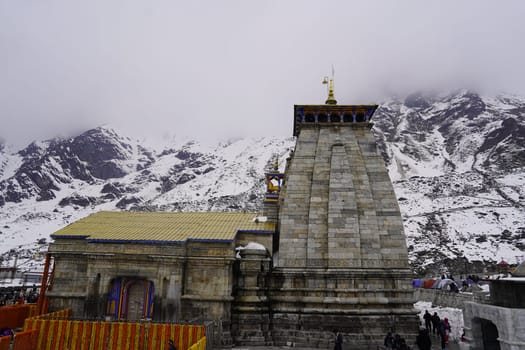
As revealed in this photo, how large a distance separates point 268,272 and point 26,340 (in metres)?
10.3

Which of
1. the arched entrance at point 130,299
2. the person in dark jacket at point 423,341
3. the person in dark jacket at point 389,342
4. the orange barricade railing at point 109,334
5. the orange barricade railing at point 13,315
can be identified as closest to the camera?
the orange barricade railing at point 109,334

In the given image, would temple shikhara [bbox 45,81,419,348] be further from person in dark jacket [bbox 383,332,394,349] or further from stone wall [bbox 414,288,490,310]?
stone wall [bbox 414,288,490,310]

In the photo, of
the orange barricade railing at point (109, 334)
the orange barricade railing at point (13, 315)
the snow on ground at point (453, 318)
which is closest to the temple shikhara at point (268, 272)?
the orange barricade railing at point (13, 315)

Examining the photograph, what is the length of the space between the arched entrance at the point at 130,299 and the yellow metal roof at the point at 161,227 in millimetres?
Result: 2186

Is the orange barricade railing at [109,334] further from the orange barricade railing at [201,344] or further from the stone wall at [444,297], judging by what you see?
the stone wall at [444,297]

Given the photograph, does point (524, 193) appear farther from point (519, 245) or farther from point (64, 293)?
point (64, 293)

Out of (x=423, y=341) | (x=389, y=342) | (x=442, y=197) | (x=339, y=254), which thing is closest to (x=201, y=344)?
(x=389, y=342)

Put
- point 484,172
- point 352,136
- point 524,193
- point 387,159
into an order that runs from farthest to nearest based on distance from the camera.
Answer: point 387,159 → point 484,172 → point 524,193 → point 352,136

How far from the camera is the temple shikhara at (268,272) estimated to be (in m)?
17.1

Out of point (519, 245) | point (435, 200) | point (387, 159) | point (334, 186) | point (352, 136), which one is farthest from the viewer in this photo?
point (387, 159)

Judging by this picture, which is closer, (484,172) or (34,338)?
(34,338)

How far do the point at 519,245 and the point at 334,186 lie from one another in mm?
72195

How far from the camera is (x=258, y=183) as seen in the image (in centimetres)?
17812

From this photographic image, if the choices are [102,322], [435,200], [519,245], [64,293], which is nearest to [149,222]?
[64,293]
